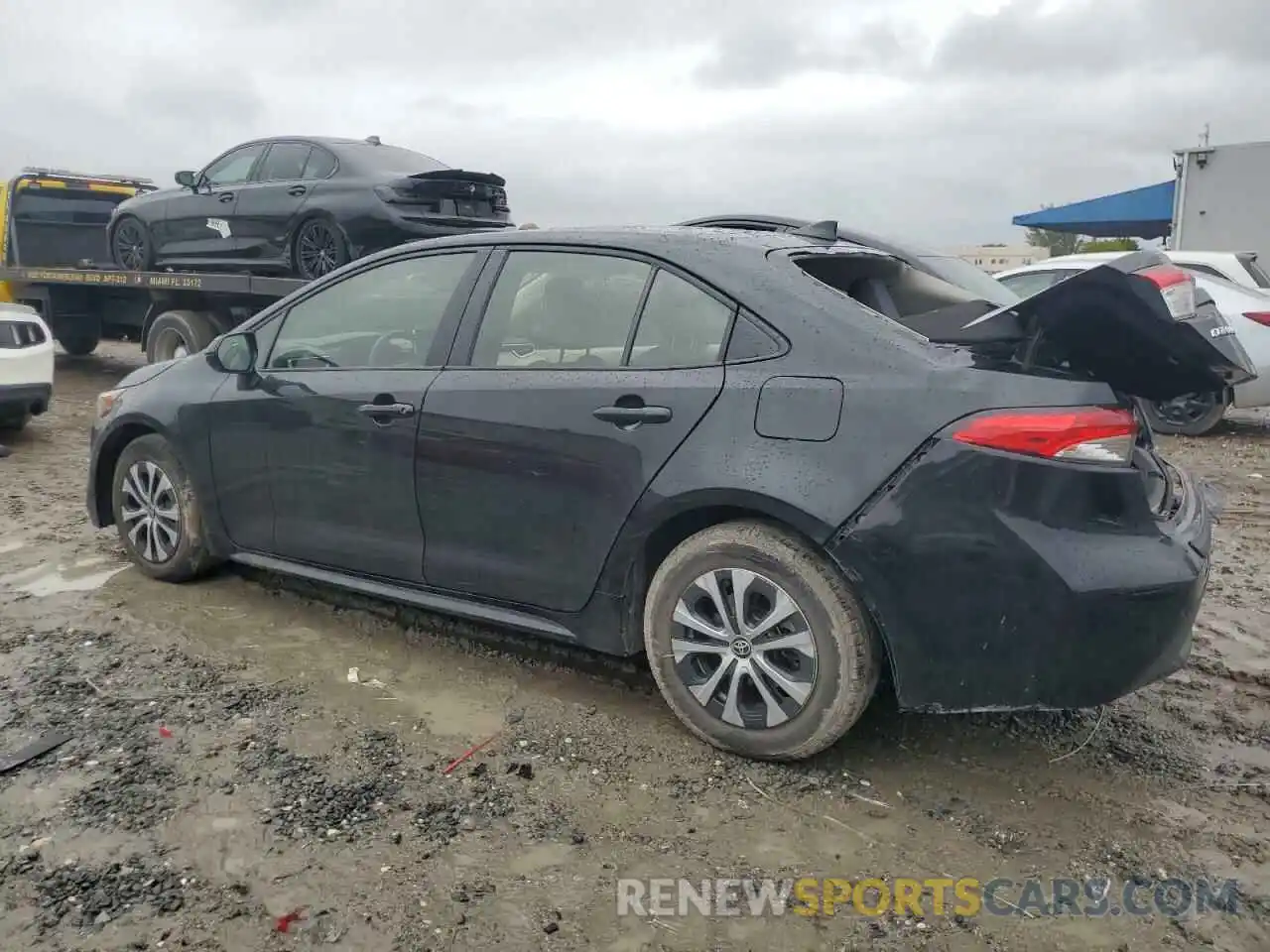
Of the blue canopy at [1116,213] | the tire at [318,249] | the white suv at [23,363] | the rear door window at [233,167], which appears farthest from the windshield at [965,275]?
the blue canopy at [1116,213]

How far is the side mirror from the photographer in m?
4.32

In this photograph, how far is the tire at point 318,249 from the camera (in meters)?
8.48

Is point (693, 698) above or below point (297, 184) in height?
below

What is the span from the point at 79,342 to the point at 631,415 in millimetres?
11664

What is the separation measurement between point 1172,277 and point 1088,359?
297 mm

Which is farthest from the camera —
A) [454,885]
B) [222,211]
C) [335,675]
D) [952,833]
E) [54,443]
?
[222,211]

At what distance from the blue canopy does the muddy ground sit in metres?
18.5

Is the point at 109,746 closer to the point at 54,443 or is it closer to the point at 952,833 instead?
the point at 952,833

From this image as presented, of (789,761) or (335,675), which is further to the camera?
(335,675)

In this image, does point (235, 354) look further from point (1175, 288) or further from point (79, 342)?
point (79, 342)

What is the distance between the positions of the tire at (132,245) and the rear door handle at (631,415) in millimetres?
8759

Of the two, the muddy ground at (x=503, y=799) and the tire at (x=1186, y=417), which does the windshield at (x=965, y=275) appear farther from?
the tire at (x=1186, y=417)

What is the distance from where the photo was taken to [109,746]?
3209 millimetres

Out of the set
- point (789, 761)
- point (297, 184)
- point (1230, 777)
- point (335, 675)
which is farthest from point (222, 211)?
point (1230, 777)
